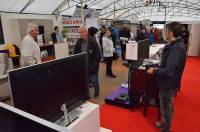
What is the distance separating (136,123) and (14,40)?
6820mm

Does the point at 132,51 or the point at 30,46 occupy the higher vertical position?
the point at 30,46

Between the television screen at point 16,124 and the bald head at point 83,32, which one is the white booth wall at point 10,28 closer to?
the bald head at point 83,32

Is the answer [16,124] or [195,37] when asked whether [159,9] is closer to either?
[195,37]

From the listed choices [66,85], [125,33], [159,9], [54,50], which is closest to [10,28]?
[54,50]

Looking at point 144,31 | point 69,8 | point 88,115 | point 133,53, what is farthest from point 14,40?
point 88,115

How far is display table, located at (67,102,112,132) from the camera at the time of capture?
48.1 inches

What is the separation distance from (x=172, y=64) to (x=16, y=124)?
1.86 metres

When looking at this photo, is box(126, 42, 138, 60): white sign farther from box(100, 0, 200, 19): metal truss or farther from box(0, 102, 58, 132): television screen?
box(100, 0, 200, 19): metal truss

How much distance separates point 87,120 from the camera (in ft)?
4.32

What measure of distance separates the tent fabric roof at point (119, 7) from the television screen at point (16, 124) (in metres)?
7.75

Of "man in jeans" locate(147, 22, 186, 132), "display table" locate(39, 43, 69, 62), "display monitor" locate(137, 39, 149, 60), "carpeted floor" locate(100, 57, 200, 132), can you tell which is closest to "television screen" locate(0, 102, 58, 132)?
"man in jeans" locate(147, 22, 186, 132)

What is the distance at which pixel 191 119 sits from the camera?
314 centimetres

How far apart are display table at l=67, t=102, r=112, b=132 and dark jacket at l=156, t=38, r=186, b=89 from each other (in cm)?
114

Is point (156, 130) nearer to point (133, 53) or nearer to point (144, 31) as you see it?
point (133, 53)
